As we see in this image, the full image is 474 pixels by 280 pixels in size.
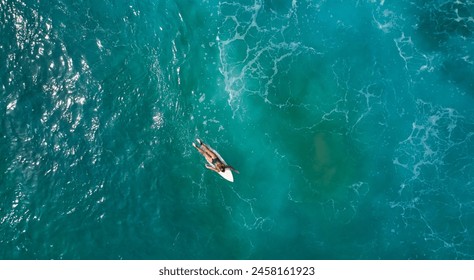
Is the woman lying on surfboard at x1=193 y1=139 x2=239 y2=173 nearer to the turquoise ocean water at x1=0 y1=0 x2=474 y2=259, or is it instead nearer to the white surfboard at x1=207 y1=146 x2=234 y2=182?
the white surfboard at x1=207 y1=146 x2=234 y2=182

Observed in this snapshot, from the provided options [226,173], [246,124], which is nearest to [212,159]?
[226,173]

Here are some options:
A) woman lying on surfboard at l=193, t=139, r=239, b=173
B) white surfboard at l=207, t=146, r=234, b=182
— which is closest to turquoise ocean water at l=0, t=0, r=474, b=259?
white surfboard at l=207, t=146, r=234, b=182

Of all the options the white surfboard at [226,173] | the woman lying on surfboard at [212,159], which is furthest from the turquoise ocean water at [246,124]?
the woman lying on surfboard at [212,159]

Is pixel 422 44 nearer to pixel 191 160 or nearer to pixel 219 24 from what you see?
pixel 219 24

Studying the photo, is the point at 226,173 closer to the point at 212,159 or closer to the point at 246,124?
the point at 212,159

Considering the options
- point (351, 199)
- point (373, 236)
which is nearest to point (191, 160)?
point (351, 199)

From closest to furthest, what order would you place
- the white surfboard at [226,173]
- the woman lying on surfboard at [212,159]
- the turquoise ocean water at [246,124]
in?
1. the turquoise ocean water at [246,124]
2. the woman lying on surfboard at [212,159]
3. the white surfboard at [226,173]

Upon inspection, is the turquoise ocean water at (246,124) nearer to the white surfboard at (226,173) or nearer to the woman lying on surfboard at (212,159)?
the white surfboard at (226,173)
